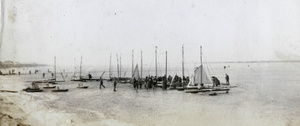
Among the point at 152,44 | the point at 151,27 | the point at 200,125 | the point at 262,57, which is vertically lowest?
the point at 200,125

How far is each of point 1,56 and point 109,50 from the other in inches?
88.6

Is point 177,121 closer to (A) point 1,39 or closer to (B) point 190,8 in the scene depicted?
(B) point 190,8

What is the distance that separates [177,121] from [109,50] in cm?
222

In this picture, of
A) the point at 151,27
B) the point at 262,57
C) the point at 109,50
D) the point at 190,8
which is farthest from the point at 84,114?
the point at 262,57

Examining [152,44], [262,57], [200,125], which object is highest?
[152,44]

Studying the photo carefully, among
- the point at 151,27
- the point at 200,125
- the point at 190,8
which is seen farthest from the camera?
the point at 151,27

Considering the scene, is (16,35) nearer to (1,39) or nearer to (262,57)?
(1,39)

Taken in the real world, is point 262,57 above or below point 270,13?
below

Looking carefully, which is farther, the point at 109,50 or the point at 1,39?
the point at 109,50

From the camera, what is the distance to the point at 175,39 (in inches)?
208

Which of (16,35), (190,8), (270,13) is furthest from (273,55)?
(16,35)

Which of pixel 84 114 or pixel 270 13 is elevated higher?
pixel 270 13

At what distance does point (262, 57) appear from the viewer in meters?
5.03

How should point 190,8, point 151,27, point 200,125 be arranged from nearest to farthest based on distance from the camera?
point 200,125 → point 190,8 → point 151,27
